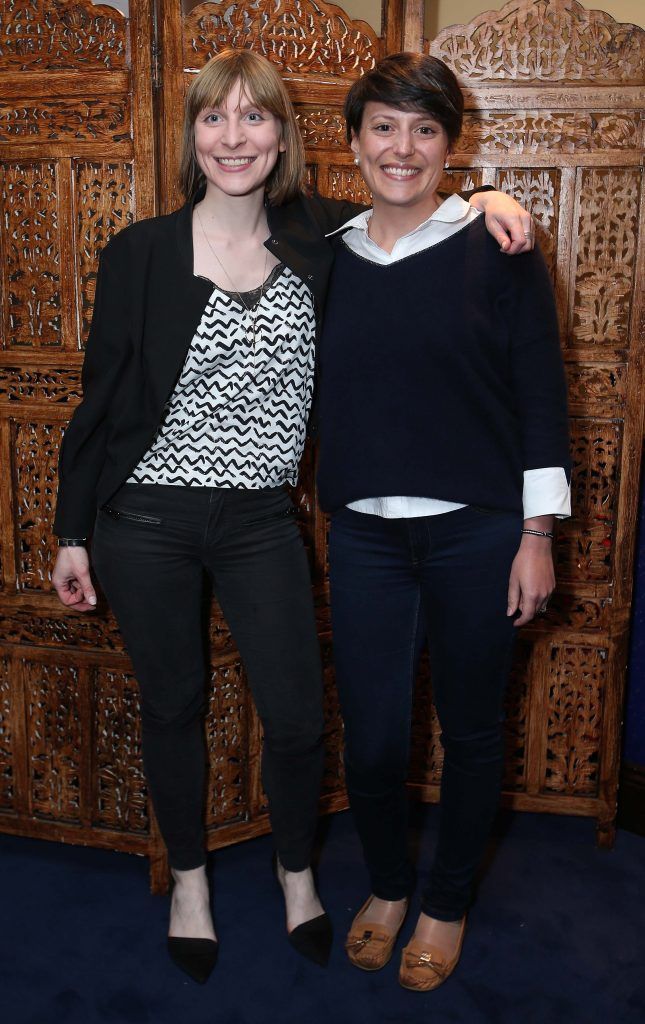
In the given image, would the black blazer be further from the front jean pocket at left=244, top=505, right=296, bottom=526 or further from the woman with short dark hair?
the front jean pocket at left=244, top=505, right=296, bottom=526

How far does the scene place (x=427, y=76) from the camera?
5.52 ft

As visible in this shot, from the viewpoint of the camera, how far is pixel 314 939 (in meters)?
2.13

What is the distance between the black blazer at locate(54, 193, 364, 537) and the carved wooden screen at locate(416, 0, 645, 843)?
27.4 inches

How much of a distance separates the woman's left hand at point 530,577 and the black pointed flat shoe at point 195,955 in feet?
3.33

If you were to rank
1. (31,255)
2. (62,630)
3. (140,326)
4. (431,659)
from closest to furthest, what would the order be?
1. (140,326)
2. (431,659)
3. (31,255)
4. (62,630)

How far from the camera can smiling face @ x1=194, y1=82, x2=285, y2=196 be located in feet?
5.71

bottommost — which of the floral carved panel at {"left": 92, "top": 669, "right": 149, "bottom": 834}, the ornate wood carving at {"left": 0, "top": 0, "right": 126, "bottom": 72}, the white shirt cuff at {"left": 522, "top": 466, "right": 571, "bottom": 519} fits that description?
the floral carved panel at {"left": 92, "top": 669, "right": 149, "bottom": 834}

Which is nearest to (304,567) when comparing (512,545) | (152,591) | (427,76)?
(152,591)

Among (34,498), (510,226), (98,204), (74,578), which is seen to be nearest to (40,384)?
(34,498)

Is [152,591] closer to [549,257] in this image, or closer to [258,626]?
[258,626]

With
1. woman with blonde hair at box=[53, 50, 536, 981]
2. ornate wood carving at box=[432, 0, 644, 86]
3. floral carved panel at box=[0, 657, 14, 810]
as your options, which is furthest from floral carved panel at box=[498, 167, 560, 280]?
floral carved panel at box=[0, 657, 14, 810]

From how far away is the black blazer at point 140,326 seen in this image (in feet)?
5.86

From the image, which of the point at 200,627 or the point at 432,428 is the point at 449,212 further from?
the point at 200,627

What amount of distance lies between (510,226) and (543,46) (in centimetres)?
85
